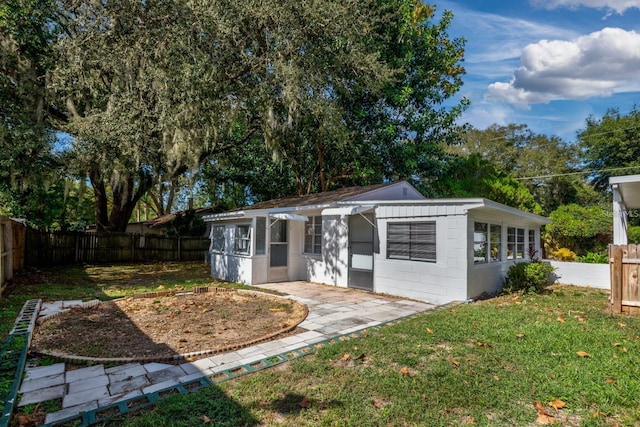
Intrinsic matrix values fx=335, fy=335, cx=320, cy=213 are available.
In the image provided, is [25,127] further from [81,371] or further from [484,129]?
[484,129]

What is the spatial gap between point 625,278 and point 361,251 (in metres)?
5.63

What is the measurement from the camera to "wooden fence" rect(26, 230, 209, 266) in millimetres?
13703

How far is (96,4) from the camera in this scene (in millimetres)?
10461

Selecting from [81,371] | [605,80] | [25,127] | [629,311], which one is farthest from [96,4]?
[605,80]

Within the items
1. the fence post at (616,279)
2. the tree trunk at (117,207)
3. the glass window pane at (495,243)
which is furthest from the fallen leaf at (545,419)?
the tree trunk at (117,207)

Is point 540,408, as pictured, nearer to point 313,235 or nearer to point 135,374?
point 135,374

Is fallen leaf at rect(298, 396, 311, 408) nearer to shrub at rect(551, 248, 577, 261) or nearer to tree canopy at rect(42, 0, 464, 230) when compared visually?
tree canopy at rect(42, 0, 464, 230)

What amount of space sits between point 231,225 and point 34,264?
901 centimetres

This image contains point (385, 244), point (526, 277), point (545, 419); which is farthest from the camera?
point (385, 244)

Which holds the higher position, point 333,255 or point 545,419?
point 333,255

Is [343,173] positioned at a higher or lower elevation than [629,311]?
higher

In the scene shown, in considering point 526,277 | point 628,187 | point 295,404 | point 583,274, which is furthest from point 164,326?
point 583,274

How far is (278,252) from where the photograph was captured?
1081 centimetres

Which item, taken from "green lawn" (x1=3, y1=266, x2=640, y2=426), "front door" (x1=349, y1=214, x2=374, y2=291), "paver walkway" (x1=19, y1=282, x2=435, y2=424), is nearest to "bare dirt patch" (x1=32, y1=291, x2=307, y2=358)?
"paver walkway" (x1=19, y1=282, x2=435, y2=424)
